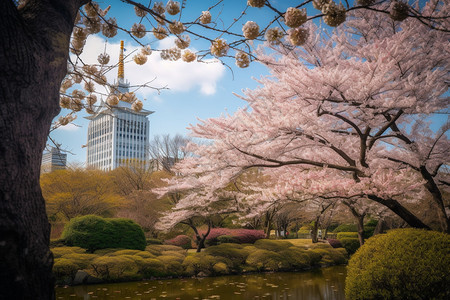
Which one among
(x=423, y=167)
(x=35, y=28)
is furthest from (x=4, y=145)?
(x=423, y=167)

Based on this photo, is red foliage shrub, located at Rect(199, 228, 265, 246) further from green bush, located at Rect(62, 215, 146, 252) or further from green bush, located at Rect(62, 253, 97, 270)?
green bush, located at Rect(62, 253, 97, 270)

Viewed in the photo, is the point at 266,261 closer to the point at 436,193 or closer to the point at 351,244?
the point at 436,193

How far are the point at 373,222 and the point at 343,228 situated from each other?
311cm

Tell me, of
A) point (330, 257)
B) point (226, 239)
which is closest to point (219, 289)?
point (226, 239)

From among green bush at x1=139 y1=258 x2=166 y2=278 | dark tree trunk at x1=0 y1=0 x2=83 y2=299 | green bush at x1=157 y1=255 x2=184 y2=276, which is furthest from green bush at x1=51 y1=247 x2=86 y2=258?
dark tree trunk at x1=0 y1=0 x2=83 y2=299

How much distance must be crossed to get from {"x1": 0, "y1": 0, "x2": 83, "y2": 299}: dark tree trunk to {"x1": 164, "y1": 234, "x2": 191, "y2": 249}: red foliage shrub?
1498 centimetres

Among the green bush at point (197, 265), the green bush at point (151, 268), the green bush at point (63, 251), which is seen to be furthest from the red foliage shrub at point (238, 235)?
the green bush at point (63, 251)

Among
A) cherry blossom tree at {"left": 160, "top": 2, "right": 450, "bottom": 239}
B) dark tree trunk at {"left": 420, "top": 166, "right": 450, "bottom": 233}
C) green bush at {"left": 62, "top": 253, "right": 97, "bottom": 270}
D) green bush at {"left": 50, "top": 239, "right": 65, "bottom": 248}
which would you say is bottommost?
green bush at {"left": 62, "top": 253, "right": 97, "bottom": 270}

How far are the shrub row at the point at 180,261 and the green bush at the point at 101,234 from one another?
51cm

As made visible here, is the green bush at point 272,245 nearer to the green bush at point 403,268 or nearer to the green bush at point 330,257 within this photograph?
the green bush at point 330,257

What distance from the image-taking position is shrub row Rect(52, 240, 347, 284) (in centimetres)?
882

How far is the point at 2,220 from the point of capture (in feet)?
4.62

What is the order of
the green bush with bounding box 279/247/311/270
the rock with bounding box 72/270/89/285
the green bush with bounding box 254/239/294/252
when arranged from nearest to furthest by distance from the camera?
the rock with bounding box 72/270/89/285
the green bush with bounding box 279/247/311/270
the green bush with bounding box 254/239/294/252

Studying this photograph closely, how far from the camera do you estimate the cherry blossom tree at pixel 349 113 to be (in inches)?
189
